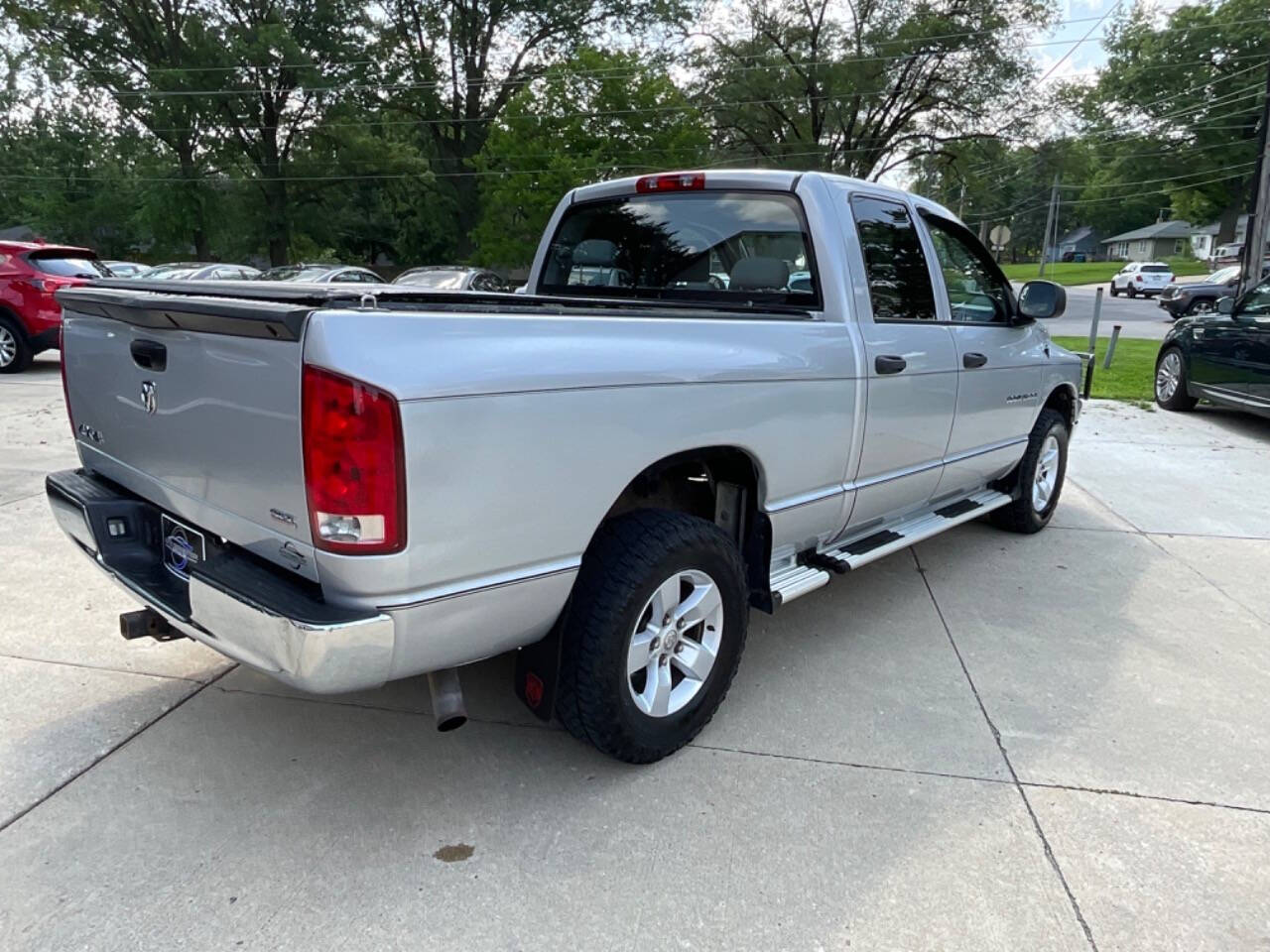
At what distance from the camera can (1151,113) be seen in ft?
190

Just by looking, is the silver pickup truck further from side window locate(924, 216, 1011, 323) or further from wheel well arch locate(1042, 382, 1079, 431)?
wheel well arch locate(1042, 382, 1079, 431)

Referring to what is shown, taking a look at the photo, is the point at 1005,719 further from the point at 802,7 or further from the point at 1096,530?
the point at 802,7

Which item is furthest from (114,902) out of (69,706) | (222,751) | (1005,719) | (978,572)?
(978,572)

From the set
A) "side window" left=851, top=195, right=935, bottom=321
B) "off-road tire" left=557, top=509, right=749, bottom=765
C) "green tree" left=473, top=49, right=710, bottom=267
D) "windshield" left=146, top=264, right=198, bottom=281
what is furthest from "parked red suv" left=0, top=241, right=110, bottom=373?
"green tree" left=473, top=49, right=710, bottom=267

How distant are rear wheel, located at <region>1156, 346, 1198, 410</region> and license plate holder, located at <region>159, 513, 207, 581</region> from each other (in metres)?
10.3

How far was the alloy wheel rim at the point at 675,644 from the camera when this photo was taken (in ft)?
8.81

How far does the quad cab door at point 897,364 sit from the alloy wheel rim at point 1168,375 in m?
7.49

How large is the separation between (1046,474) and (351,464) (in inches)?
187

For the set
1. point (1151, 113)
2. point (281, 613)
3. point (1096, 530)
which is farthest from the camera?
point (1151, 113)

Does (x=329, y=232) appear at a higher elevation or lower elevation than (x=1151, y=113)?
lower

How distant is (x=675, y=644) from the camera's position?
9.20ft

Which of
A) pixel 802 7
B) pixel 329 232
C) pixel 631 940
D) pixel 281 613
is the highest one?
pixel 802 7

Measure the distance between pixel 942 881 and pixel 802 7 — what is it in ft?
122

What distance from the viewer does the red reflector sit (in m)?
3.72
